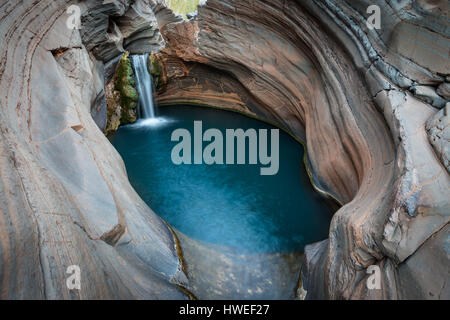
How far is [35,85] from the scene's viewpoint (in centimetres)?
406

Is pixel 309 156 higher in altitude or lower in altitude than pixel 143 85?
lower

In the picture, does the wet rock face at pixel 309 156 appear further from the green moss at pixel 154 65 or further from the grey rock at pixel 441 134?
the green moss at pixel 154 65

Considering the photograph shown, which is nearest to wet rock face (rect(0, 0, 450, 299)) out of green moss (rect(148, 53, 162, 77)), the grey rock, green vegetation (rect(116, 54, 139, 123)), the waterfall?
the grey rock

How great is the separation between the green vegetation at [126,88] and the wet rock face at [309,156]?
1.89m

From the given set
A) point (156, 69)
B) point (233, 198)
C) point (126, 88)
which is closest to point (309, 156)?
point (233, 198)

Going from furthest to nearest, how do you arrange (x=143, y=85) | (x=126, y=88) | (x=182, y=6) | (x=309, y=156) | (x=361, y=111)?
(x=182, y=6), (x=143, y=85), (x=126, y=88), (x=309, y=156), (x=361, y=111)

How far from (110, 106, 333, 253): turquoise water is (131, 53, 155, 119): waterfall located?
1.57 meters

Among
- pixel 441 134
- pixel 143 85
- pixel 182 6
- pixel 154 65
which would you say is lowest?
pixel 441 134

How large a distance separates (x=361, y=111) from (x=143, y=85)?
7116mm

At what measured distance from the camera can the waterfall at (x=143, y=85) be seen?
31.3 feet

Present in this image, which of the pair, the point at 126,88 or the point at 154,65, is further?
the point at 154,65

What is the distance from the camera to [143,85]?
9836 mm

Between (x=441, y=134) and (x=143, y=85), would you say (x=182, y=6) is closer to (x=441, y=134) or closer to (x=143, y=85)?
(x=143, y=85)

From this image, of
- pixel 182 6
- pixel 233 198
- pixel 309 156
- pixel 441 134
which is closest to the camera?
pixel 441 134
